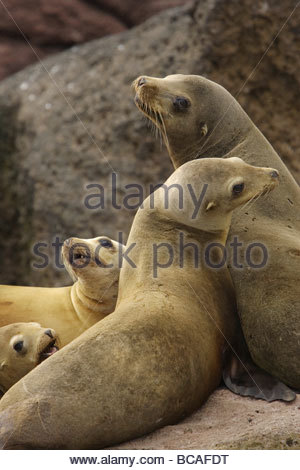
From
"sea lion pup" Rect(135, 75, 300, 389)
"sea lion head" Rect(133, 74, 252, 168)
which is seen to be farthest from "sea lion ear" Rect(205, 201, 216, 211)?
"sea lion head" Rect(133, 74, 252, 168)

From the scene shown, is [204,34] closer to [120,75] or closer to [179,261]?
[120,75]

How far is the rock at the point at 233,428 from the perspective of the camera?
3.06 m

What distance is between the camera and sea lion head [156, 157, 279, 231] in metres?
3.67

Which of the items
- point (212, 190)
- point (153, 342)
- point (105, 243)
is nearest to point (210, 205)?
point (212, 190)

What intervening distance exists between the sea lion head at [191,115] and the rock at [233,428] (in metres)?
1.43

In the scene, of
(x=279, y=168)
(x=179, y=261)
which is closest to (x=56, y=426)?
(x=179, y=261)

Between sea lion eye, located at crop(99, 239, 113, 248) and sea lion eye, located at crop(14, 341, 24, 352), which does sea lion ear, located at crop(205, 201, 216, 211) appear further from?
sea lion eye, located at crop(14, 341, 24, 352)

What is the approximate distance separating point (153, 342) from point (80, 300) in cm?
114

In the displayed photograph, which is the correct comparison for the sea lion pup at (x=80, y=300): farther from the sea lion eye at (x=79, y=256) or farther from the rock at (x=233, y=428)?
the rock at (x=233, y=428)

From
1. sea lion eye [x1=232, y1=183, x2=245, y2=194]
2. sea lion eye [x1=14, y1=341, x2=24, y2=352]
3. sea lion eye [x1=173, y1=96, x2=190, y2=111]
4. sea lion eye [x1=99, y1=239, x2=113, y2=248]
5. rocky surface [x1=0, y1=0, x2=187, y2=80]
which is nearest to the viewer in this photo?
sea lion eye [x1=232, y1=183, x2=245, y2=194]

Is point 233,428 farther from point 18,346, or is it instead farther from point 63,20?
point 63,20

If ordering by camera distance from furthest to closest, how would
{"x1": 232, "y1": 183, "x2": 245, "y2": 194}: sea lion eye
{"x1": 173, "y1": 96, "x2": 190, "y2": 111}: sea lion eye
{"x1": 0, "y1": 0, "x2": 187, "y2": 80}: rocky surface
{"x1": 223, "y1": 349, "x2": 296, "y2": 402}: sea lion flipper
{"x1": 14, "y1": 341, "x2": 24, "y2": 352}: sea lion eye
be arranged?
{"x1": 0, "y1": 0, "x2": 187, "y2": 80}: rocky surface < {"x1": 173, "y1": 96, "x2": 190, "y2": 111}: sea lion eye < {"x1": 14, "y1": 341, "x2": 24, "y2": 352}: sea lion eye < {"x1": 232, "y1": 183, "x2": 245, "y2": 194}: sea lion eye < {"x1": 223, "y1": 349, "x2": 296, "y2": 402}: sea lion flipper

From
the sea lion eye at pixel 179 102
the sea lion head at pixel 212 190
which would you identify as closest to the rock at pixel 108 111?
the sea lion eye at pixel 179 102

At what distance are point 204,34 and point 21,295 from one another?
4.30 metres
